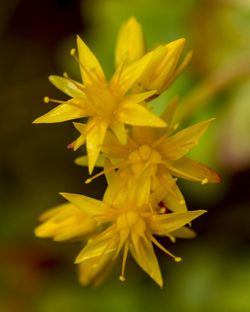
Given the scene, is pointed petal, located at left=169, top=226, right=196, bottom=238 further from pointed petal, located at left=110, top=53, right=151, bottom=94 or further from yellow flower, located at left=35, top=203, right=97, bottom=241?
pointed petal, located at left=110, top=53, right=151, bottom=94

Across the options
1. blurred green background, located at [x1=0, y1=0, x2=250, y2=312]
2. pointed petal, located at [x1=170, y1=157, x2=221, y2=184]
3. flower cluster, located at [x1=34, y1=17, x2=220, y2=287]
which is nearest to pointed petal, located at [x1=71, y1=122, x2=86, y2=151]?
flower cluster, located at [x1=34, y1=17, x2=220, y2=287]

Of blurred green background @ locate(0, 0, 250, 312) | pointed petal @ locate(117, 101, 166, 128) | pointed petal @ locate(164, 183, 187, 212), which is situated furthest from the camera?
blurred green background @ locate(0, 0, 250, 312)

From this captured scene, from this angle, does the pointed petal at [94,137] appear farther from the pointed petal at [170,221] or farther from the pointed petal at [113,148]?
the pointed petal at [170,221]

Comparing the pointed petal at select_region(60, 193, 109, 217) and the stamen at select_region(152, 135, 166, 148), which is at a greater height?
the stamen at select_region(152, 135, 166, 148)

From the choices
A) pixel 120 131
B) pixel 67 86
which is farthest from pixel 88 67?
pixel 120 131

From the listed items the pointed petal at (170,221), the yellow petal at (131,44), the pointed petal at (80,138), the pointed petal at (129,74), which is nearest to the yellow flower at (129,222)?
the pointed petal at (170,221)

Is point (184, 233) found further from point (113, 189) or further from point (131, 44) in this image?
point (131, 44)
